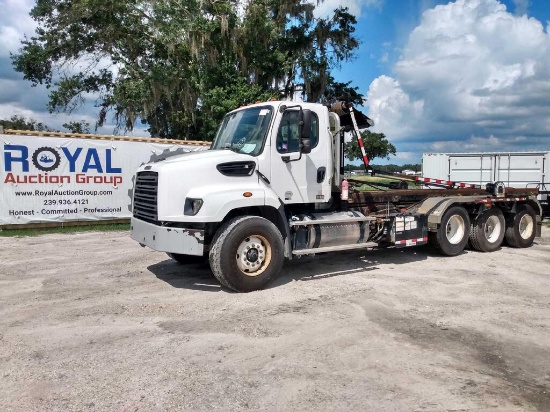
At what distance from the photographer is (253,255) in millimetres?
6773

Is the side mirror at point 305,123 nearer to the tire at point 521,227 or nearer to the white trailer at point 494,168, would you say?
the tire at point 521,227

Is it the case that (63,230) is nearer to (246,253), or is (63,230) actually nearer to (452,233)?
(246,253)

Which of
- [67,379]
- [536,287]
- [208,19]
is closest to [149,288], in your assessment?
[67,379]

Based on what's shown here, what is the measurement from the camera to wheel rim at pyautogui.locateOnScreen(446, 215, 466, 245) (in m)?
9.73

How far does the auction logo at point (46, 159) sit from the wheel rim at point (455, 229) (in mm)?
10768

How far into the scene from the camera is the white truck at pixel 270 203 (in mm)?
6469

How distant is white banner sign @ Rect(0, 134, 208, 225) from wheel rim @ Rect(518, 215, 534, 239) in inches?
322

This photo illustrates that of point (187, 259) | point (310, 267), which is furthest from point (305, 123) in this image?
point (187, 259)

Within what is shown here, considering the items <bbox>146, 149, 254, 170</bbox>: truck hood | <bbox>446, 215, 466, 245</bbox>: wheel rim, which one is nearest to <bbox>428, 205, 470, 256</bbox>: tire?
<bbox>446, 215, 466, 245</bbox>: wheel rim

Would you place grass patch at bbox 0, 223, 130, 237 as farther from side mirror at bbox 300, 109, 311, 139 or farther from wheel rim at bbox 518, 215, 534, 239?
wheel rim at bbox 518, 215, 534, 239

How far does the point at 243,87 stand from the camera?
1983 cm

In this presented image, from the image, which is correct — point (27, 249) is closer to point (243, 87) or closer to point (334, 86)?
point (243, 87)

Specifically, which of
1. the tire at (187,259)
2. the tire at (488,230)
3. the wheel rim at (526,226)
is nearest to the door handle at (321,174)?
the tire at (187,259)

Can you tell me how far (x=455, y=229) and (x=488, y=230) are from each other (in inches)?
49.9
